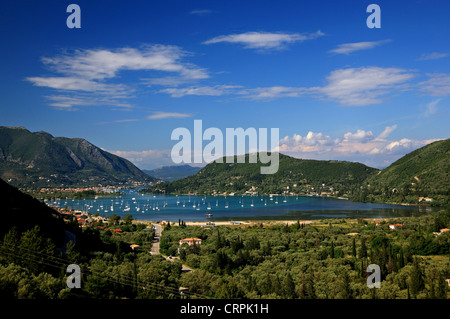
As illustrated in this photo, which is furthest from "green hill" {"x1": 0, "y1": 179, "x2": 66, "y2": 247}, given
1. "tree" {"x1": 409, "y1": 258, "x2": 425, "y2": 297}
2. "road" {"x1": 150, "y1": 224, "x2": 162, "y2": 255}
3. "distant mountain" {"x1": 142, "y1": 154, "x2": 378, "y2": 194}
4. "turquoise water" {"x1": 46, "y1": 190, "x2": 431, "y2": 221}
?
"distant mountain" {"x1": 142, "y1": 154, "x2": 378, "y2": 194}

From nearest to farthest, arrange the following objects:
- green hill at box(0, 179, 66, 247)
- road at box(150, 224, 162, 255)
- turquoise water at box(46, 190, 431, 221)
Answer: green hill at box(0, 179, 66, 247), road at box(150, 224, 162, 255), turquoise water at box(46, 190, 431, 221)

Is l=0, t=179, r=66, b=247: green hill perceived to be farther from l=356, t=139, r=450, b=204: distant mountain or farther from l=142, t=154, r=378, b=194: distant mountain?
l=142, t=154, r=378, b=194: distant mountain

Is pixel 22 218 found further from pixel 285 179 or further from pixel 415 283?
pixel 285 179

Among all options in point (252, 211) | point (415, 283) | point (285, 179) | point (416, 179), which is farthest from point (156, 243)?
point (285, 179)

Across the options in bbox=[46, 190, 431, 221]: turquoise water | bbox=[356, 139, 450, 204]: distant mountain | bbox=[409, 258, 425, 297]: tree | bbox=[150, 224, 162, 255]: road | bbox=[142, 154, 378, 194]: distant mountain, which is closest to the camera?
bbox=[409, 258, 425, 297]: tree

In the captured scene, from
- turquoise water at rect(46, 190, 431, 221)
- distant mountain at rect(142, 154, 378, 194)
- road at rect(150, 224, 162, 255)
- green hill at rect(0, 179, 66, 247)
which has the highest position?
distant mountain at rect(142, 154, 378, 194)

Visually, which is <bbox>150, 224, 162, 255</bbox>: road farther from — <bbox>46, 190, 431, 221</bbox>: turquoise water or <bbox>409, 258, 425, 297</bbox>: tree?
<bbox>409, 258, 425, 297</bbox>: tree

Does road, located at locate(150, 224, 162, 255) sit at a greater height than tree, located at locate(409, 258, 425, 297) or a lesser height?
lesser

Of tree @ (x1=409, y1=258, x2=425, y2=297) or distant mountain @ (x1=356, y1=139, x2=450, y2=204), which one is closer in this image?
tree @ (x1=409, y1=258, x2=425, y2=297)
